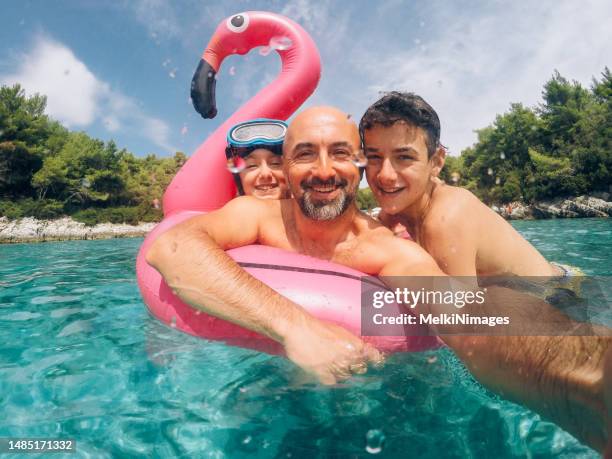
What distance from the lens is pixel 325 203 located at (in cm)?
226

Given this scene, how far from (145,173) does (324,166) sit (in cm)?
4424

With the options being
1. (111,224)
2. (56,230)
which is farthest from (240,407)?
(111,224)

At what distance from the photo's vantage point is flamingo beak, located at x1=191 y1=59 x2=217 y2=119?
430 cm

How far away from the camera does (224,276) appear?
191 cm

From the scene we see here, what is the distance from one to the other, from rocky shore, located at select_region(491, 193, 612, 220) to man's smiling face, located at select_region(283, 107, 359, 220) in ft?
97.3

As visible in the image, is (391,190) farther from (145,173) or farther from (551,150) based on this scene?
(145,173)

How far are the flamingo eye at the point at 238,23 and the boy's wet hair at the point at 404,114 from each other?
8.40ft

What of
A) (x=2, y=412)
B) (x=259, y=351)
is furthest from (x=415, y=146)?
(x=2, y=412)

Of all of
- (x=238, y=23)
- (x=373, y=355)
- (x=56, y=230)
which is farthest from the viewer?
(x=56, y=230)

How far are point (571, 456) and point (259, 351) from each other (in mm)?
1513

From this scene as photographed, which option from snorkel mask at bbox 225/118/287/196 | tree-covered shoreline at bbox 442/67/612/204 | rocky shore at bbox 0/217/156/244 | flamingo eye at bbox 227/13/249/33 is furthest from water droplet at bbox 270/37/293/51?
tree-covered shoreline at bbox 442/67/612/204

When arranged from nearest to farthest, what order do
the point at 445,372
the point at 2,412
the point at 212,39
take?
the point at 2,412 → the point at 445,372 → the point at 212,39

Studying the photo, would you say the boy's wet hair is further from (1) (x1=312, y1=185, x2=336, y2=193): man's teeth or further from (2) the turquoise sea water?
(2) the turquoise sea water

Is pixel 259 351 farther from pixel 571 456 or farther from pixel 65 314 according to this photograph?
pixel 65 314
